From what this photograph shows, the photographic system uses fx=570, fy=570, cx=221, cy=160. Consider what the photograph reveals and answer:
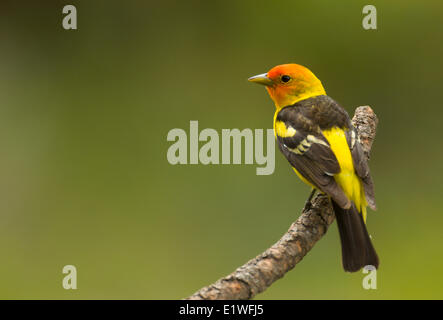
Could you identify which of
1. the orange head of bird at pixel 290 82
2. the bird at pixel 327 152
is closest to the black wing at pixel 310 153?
the bird at pixel 327 152

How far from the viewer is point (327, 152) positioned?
268cm

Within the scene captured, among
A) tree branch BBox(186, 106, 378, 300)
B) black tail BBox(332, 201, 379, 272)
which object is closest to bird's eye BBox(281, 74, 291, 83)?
tree branch BBox(186, 106, 378, 300)

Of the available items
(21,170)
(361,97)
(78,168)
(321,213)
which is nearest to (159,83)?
(78,168)

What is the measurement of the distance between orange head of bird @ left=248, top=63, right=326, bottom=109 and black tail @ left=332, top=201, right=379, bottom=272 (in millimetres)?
867

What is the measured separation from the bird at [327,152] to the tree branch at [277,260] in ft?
0.29

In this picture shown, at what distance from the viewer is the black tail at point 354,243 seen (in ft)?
7.97

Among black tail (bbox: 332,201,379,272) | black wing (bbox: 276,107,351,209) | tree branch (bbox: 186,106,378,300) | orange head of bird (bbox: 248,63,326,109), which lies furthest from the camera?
orange head of bird (bbox: 248,63,326,109)

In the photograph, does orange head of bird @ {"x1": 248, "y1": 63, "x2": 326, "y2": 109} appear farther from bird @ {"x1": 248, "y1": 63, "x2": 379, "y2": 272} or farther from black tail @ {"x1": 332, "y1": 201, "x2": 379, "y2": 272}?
black tail @ {"x1": 332, "y1": 201, "x2": 379, "y2": 272}

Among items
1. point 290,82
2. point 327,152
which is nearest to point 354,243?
point 327,152

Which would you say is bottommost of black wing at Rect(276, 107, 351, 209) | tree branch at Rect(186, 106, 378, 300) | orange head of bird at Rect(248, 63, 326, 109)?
tree branch at Rect(186, 106, 378, 300)

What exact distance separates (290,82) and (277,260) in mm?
1314

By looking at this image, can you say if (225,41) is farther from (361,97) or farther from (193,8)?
(361,97)

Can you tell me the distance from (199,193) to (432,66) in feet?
7.48

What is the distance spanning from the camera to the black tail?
2.43 metres
